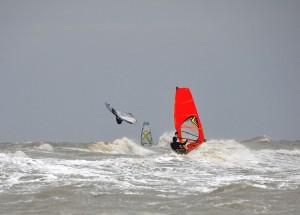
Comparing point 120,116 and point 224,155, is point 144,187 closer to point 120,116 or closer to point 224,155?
point 224,155

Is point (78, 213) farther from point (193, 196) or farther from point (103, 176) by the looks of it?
point (103, 176)

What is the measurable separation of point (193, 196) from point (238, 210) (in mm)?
1897

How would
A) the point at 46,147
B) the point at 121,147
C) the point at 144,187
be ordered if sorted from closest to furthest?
the point at 144,187, the point at 46,147, the point at 121,147

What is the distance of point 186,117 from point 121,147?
31.2 feet

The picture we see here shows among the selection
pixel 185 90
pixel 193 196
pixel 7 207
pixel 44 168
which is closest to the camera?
pixel 7 207

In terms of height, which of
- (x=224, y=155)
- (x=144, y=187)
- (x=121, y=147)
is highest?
(x=121, y=147)

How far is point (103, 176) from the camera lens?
48.5 feet

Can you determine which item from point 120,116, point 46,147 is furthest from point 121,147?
point 46,147

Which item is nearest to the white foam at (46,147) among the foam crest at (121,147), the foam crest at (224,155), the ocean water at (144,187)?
the foam crest at (121,147)

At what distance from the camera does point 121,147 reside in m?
34.8

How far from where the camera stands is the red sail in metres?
25.6

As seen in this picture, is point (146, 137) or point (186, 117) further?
point (146, 137)

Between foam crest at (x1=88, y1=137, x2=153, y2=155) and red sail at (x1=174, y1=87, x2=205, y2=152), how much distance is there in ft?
20.1

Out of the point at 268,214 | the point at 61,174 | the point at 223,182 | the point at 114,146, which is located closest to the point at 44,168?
the point at 61,174
